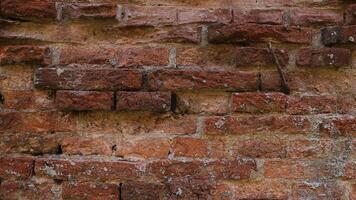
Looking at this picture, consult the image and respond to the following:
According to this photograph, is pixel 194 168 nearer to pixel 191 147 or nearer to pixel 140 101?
pixel 191 147

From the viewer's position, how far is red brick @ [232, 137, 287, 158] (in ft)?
5.84

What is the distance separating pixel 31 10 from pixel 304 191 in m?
1.17

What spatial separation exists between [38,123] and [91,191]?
1.02 feet

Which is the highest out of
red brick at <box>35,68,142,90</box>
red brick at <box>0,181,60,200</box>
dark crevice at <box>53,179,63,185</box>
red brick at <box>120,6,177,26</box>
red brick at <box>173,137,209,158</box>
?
red brick at <box>120,6,177,26</box>

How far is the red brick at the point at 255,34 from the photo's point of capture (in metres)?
1.81

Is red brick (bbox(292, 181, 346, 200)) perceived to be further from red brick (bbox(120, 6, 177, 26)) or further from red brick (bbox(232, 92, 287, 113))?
red brick (bbox(120, 6, 177, 26))

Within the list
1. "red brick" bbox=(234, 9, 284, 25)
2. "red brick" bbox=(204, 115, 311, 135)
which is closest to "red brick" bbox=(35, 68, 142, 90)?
"red brick" bbox=(204, 115, 311, 135)

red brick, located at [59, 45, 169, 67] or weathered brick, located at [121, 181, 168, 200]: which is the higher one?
red brick, located at [59, 45, 169, 67]

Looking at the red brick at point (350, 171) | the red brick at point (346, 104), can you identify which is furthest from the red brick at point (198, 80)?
the red brick at point (350, 171)

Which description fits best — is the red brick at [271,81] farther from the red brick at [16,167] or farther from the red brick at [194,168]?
the red brick at [16,167]

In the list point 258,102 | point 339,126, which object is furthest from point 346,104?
point 258,102

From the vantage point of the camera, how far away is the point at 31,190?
177 cm

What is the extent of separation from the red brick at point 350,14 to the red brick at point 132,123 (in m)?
0.67

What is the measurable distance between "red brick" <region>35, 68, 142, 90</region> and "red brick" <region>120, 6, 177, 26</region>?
0.64 ft
